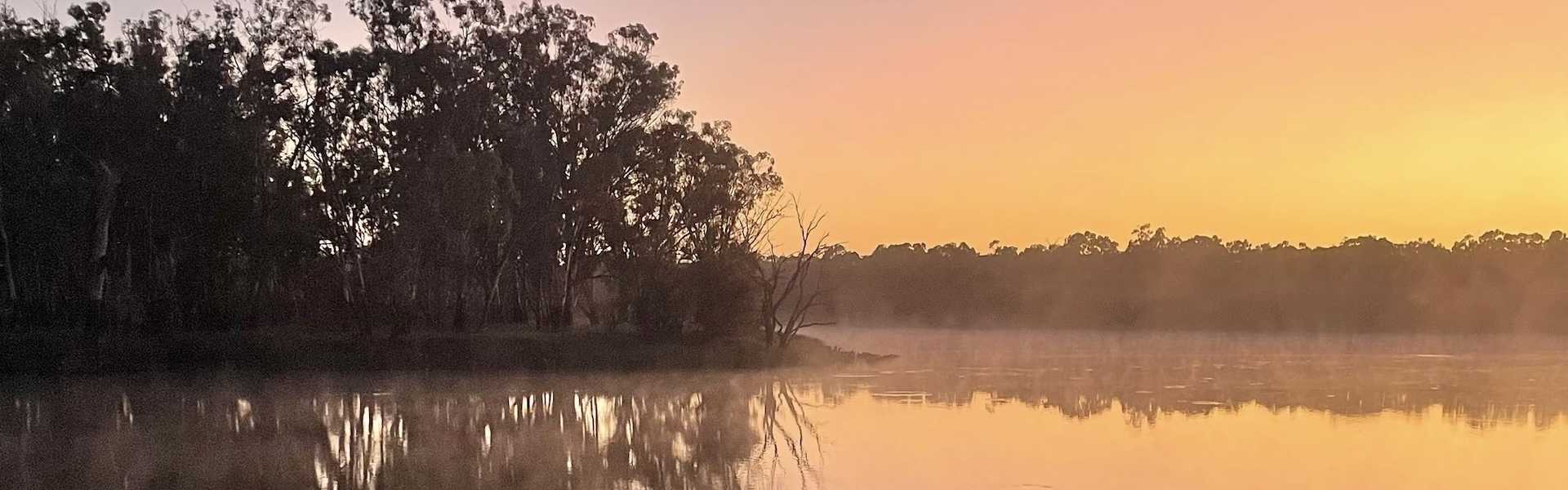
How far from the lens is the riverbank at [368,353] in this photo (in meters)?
29.2

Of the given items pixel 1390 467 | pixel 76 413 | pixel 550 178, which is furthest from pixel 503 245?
pixel 1390 467

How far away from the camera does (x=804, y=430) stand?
18.8 metres

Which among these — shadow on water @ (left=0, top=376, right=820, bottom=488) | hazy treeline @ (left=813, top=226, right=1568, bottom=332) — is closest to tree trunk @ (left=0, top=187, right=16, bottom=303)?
shadow on water @ (left=0, top=376, right=820, bottom=488)

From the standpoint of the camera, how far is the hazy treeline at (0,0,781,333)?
31156mm

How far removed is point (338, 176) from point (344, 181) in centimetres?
19

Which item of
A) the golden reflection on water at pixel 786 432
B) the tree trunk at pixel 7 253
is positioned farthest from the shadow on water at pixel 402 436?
the tree trunk at pixel 7 253

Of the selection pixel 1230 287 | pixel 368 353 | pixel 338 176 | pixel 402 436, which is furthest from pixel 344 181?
pixel 1230 287

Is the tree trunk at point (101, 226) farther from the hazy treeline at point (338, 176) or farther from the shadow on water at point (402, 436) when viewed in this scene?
the shadow on water at point (402, 436)

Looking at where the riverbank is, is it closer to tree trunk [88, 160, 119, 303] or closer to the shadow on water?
tree trunk [88, 160, 119, 303]

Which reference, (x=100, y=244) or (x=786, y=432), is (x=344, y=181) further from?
(x=786, y=432)

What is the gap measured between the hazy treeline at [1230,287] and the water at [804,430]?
3161 centimetres

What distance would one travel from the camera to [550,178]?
35.1m

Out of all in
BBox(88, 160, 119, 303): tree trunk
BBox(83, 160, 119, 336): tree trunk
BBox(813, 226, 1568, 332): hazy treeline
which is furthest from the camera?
BBox(813, 226, 1568, 332): hazy treeline

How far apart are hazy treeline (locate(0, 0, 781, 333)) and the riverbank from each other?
31.0 inches
